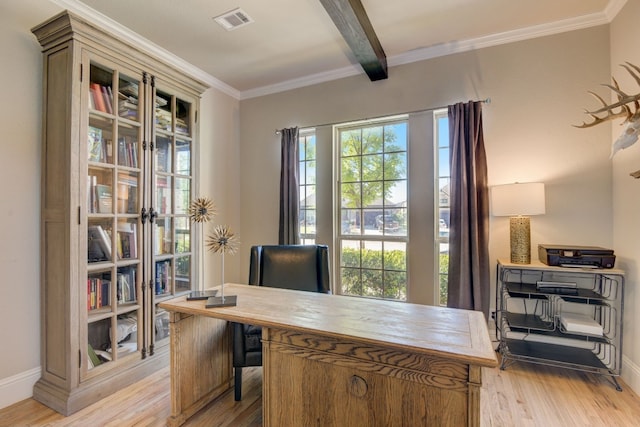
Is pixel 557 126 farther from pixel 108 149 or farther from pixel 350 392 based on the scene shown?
pixel 108 149

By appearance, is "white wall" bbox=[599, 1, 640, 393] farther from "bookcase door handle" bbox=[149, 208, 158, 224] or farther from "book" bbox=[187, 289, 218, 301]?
"bookcase door handle" bbox=[149, 208, 158, 224]

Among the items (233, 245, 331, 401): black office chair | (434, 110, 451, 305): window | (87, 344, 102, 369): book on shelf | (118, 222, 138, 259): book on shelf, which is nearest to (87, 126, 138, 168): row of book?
(118, 222, 138, 259): book on shelf

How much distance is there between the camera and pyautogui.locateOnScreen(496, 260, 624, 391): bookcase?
2.12m

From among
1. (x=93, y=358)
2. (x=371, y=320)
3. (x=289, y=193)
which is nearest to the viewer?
(x=371, y=320)

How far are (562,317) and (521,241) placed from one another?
0.64 m

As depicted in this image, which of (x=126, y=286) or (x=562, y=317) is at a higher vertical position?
(x=126, y=286)

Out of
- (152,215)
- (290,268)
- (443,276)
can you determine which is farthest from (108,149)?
(443,276)

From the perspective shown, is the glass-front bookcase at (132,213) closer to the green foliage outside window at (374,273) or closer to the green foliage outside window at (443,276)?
the green foliage outside window at (374,273)

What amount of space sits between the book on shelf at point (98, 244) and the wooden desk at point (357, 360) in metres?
0.79

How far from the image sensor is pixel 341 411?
1323 millimetres

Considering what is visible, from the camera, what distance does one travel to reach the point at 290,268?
7.84 feet

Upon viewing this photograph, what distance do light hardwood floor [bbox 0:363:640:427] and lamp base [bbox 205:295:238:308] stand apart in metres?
0.76

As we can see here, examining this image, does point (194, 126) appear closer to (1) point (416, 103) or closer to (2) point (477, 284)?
(1) point (416, 103)

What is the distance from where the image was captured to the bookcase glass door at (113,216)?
201cm
